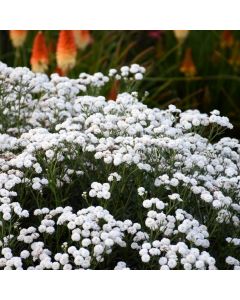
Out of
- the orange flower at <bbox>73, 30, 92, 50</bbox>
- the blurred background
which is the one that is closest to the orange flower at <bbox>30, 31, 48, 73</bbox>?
the blurred background

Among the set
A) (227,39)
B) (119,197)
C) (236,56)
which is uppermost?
(227,39)

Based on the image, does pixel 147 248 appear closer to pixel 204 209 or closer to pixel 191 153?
pixel 204 209

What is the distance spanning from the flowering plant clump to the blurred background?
201 cm

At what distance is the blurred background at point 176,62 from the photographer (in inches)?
234

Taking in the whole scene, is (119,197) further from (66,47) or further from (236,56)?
(236,56)

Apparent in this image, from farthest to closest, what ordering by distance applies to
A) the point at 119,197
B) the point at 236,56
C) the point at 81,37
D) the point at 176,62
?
the point at 176,62, the point at 236,56, the point at 81,37, the point at 119,197

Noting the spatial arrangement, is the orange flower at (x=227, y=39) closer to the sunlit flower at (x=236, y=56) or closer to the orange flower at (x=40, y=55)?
the sunlit flower at (x=236, y=56)

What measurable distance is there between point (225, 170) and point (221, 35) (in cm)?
339

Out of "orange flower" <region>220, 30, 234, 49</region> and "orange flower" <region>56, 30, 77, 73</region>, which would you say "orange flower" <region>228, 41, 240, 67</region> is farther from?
"orange flower" <region>56, 30, 77, 73</region>

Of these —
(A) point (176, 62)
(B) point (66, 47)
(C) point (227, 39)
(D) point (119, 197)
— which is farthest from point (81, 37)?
(D) point (119, 197)

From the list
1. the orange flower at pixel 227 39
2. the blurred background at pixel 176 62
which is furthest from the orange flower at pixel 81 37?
the orange flower at pixel 227 39

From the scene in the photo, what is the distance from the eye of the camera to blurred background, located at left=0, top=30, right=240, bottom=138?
595 centimetres

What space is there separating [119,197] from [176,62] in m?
3.34

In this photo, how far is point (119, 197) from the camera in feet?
11.3
